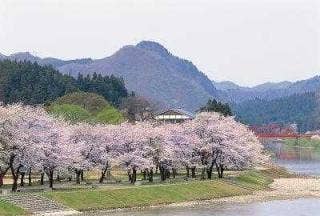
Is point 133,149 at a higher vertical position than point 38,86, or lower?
lower

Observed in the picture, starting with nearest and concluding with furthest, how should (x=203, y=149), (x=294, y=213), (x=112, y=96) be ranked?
(x=294, y=213)
(x=203, y=149)
(x=112, y=96)

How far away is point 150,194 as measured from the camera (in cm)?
7031

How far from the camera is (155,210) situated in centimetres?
6444

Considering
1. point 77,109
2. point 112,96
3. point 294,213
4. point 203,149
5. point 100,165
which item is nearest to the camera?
point 294,213

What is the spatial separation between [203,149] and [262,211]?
80.7 feet

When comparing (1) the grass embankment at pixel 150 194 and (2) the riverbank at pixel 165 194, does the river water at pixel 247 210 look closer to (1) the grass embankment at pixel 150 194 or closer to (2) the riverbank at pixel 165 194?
(2) the riverbank at pixel 165 194

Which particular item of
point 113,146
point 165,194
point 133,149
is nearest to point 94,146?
point 113,146

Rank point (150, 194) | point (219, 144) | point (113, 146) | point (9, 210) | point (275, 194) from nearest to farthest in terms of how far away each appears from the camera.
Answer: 1. point (9, 210)
2. point (150, 194)
3. point (113, 146)
4. point (275, 194)
5. point (219, 144)

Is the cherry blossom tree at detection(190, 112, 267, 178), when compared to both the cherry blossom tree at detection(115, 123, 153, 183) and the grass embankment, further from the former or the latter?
the cherry blossom tree at detection(115, 123, 153, 183)

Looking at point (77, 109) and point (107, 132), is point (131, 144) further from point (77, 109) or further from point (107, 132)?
point (77, 109)

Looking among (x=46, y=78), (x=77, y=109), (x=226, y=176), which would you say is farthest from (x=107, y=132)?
(x=46, y=78)

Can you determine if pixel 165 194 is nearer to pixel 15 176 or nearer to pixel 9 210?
pixel 15 176

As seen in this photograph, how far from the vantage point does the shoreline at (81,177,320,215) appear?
68.8 meters

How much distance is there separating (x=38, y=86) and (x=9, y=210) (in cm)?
13282
